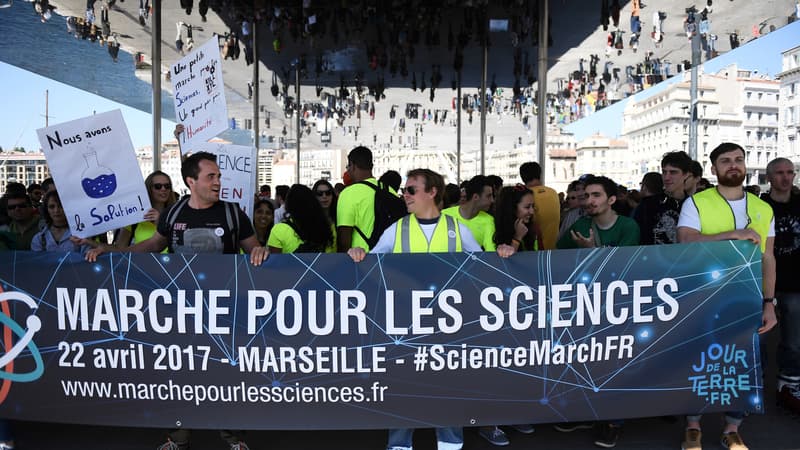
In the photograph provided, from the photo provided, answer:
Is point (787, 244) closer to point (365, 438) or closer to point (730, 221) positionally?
point (730, 221)

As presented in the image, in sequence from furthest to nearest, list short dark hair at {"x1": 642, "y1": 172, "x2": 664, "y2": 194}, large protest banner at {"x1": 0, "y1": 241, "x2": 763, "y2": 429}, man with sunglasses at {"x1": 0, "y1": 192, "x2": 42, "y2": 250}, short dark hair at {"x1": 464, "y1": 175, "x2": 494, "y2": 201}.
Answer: short dark hair at {"x1": 642, "y1": 172, "x2": 664, "y2": 194} → man with sunglasses at {"x1": 0, "y1": 192, "x2": 42, "y2": 250} → short dark hair at {"x1": 464, "y1": 175, "x2": 494, "y2": 201} → large protest banner at {"x1": 0, "y1": 241, "x2": 763, "y2": 429}

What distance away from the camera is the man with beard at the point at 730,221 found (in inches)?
145

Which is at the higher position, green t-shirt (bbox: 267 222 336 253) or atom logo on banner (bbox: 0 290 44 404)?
green t-shirt (bbox: 267 222 336 253)

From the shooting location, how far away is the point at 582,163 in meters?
135

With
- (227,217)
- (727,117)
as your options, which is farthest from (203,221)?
(727,117)

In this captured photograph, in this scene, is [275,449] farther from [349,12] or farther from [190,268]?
[349,12]

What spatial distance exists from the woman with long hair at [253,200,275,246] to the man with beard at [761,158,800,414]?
3.93 m

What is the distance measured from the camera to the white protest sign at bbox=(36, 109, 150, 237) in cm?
385

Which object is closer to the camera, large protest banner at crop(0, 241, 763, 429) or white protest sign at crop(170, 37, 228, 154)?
large protest banner at crop(0, 241, 763, 429)

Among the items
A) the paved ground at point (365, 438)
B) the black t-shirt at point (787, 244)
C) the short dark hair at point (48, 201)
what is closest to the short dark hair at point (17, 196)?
the short dark hair at point (48, 201)

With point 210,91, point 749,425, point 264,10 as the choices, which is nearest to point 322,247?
point 210,91

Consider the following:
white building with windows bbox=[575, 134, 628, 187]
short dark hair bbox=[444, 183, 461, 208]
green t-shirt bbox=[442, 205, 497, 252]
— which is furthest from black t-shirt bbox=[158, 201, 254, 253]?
white building with windows bbox=[575, 134, 628, 187]

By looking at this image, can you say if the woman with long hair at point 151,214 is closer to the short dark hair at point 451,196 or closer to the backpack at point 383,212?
the backpack at point 383,212

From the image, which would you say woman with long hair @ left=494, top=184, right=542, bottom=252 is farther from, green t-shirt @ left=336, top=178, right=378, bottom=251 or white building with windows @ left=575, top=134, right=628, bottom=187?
white building with windows @ left=575, top=134, right=628, bottom=187
